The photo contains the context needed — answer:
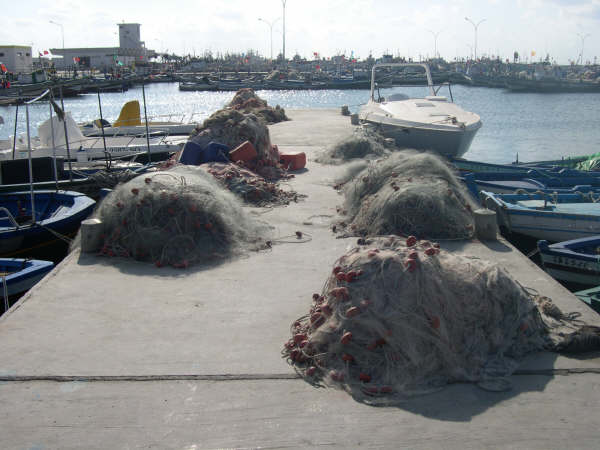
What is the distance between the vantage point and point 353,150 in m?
13.6

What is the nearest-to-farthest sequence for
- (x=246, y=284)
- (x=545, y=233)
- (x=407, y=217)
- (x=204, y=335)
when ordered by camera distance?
(x=204, y=335) < (x=246, y=284) < (x=407, y=217) < (x=545, y=233)

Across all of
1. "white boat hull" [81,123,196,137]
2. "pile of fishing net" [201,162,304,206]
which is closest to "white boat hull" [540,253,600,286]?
"pile of fishing net" [201,162,304,206]

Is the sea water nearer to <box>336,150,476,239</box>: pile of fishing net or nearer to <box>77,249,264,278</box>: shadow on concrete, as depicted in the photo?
<box>77,249,264,278</box>: shadow on concrete

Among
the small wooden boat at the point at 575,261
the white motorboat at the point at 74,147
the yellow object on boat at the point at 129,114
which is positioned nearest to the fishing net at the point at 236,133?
the white motorboat at the point at 74,147

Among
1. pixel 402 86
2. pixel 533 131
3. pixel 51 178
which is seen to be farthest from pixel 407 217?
pixel 402 86

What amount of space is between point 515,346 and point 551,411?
0.73 metres

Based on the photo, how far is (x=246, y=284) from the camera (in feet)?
19.5

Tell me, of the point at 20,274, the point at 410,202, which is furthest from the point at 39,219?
the point at 410,202

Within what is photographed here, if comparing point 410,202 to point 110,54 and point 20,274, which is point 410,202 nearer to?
point 20,274

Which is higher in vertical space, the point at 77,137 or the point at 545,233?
the point at 77,137

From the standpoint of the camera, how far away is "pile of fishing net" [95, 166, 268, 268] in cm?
671

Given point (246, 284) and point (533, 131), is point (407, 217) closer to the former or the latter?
point (246, 284)

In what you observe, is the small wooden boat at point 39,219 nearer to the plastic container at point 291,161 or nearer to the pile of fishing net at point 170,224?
the pile of fishing net at point 170,224

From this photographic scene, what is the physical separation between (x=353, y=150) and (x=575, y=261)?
21.7 ft
